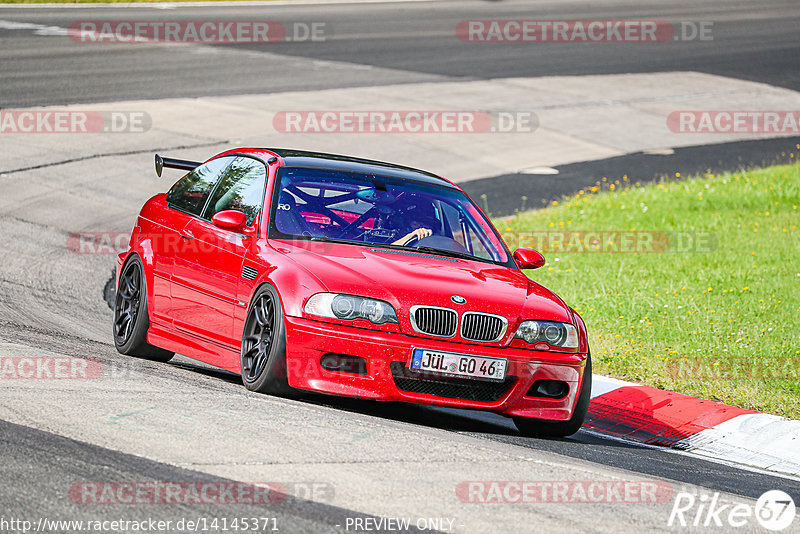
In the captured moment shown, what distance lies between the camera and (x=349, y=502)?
5.02m

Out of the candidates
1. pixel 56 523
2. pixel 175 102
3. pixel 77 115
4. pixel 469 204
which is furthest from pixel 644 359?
pixel 175 102

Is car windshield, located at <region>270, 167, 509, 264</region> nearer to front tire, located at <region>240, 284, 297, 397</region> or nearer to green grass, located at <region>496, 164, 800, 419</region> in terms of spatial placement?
front tire, located at <region>240, 284, 297, 397</region>

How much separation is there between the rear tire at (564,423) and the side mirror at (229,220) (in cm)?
215

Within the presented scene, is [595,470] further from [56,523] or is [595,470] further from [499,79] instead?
[499,79]

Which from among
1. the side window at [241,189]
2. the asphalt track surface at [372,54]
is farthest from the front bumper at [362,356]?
the asphalt track surface at [372,54]

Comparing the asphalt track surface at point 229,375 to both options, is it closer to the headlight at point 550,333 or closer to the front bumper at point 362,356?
the front bumper at point 362,356

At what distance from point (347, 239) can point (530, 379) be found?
1.56m

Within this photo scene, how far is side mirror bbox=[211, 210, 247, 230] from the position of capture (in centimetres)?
768

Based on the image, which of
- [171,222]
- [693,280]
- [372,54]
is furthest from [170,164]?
[372,54]

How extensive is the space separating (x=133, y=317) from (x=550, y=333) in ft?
10.7

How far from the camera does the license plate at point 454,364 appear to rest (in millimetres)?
6773

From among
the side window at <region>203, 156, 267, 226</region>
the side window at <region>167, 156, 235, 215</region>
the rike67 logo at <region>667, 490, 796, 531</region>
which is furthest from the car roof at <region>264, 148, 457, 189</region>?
the rike67 logo at <region>667, 490, 796, 531</region>

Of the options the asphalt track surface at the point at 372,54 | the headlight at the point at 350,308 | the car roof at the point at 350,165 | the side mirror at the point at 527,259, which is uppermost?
the asphalt track surface at the point at 372,54

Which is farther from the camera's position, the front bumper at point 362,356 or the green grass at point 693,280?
the green grass at point 693,280
